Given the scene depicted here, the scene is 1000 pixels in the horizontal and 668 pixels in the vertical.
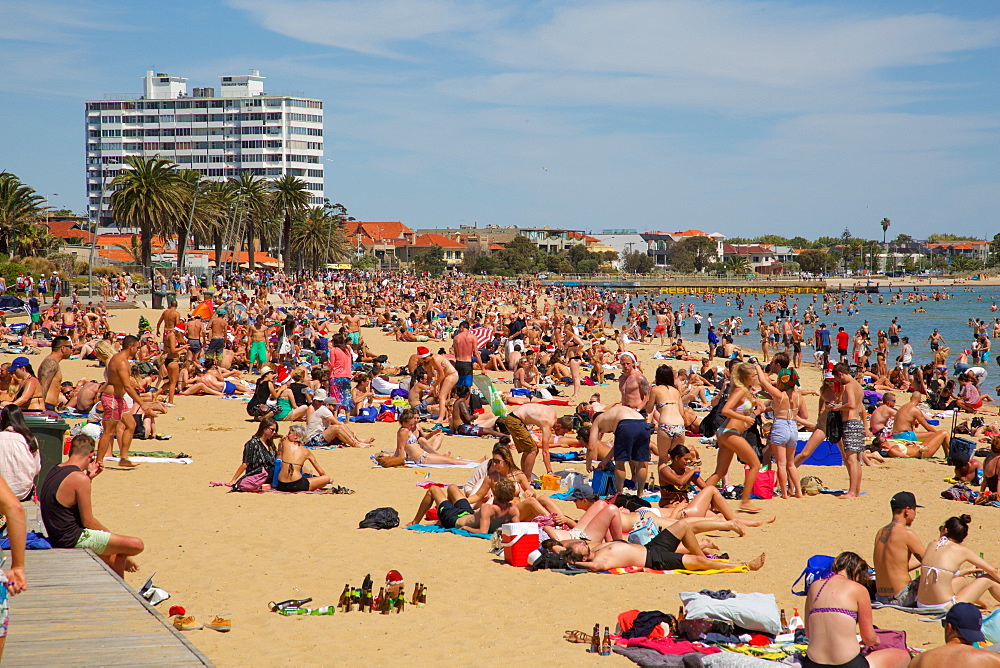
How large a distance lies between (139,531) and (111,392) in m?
2.52

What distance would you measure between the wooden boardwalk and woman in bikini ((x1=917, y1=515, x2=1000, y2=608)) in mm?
4498

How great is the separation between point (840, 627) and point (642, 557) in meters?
2.56

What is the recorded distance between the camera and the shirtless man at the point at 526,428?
852 cm

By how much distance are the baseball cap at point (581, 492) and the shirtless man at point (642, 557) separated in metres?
1.63

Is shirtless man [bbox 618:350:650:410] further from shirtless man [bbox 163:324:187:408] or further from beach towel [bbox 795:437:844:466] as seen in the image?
shirtless man [bbox 163:324:187:408]

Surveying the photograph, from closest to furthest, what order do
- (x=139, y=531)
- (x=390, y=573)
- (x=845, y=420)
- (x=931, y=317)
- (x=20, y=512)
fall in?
(x=20, y=512), (x=390, y=573), (x=139, y=531), (x=845, y=420), (x=931, y=317)

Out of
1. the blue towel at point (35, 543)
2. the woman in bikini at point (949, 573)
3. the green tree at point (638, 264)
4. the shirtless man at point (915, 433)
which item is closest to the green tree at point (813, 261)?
the green tree at point (638, 264)

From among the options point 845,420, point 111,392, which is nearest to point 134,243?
Answer: point 111,392

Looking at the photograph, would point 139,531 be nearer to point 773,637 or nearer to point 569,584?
point 569,584

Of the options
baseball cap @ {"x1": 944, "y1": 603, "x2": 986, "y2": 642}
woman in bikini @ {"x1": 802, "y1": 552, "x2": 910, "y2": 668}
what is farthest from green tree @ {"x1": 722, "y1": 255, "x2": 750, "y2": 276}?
baseball cap @ {"x1": 944, "y1": 603, "x2": 986, "y2": 642}

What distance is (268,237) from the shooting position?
70.9 m

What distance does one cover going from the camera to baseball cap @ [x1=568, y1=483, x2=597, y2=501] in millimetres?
8742

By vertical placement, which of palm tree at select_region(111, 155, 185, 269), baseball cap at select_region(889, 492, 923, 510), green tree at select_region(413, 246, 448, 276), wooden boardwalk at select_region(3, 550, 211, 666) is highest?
palm tree at select_region(111, 155, 185, 269)

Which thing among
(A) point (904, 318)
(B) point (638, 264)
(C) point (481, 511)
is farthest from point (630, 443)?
(B) point (638, 264)
